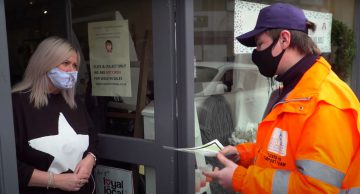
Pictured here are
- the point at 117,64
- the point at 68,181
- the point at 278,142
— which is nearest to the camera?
the point at 278,142

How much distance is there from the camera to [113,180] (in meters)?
2.87

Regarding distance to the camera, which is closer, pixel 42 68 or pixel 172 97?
pixel 42 68

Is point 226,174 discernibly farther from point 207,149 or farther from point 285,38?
point 285,38

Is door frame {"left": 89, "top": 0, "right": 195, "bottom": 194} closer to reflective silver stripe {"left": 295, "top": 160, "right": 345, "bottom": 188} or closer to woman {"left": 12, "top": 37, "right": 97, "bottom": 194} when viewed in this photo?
woman {"left": 12, "top": 37, "right": 97, "bottom": 194}

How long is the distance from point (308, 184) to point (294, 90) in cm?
40

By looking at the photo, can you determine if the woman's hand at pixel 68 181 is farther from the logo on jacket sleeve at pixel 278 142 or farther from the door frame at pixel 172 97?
the logo on jacket sleeve at pixel 278 142

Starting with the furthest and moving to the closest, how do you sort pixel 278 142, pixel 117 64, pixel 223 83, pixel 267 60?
pixel 223 83 → pixel 117 64 → pixel 267 60 → pixel 278 142

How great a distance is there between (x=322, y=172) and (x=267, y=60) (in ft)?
1.98

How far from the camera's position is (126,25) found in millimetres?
2754

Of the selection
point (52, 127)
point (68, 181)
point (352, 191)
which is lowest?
point (68, 181)

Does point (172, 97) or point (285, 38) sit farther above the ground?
point (285, 38)

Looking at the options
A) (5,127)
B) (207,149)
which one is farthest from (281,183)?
(5,127)

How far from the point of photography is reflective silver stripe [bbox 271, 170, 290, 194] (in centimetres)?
154

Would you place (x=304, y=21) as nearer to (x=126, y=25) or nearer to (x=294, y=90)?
(x=294, y=90)
